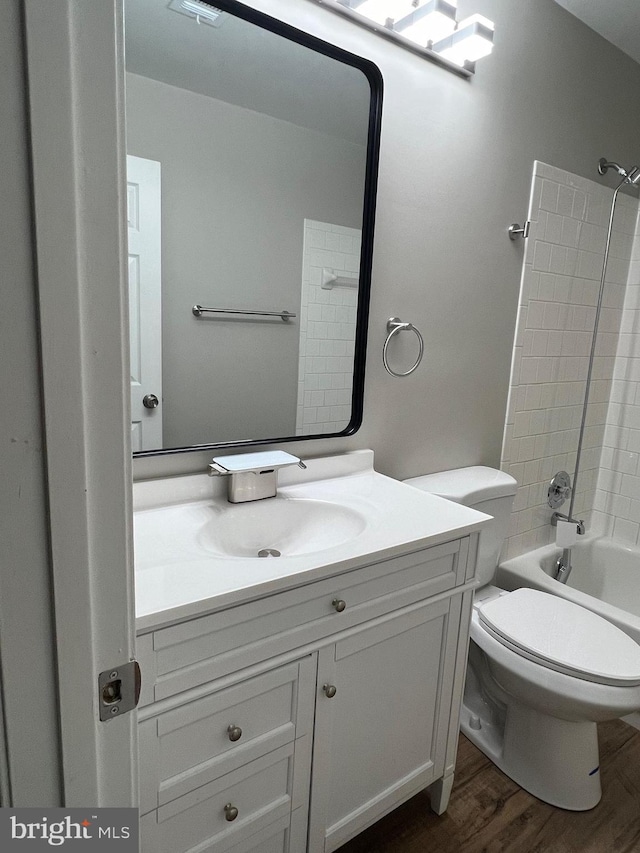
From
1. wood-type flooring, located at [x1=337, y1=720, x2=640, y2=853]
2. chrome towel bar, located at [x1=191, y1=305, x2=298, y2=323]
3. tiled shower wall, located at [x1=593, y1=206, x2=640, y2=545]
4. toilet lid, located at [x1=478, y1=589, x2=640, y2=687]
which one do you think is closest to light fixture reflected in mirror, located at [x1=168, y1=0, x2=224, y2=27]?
chrome towel bar, located at [x1=191, y1=305, x2=298, y2=323]

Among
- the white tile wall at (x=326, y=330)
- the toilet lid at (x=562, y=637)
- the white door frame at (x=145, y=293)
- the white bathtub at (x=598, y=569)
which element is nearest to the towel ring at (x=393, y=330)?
the white tile wall at (x=326, y=330)

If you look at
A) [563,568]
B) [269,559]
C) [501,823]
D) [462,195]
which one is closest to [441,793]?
[501,823]

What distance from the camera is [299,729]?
3.59 feet

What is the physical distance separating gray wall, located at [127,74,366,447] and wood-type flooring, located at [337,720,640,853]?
113 cm

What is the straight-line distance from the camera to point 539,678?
58.1 inches

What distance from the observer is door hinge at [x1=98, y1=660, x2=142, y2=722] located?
1.70 feet

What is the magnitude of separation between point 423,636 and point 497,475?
2.56ft

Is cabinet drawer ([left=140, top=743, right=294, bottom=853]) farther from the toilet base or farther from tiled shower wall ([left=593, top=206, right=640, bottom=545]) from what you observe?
tiled shower wall ([left=593, top=206, right=640, bottom=545])

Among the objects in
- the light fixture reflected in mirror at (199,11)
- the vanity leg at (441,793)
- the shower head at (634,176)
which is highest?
the light fixture reflected in mirror at (199,11)

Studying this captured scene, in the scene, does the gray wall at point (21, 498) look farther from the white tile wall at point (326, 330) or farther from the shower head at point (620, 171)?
the shower head at point (620, 171)

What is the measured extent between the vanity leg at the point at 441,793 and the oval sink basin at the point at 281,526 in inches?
30.5

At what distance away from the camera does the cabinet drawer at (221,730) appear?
0.91 m

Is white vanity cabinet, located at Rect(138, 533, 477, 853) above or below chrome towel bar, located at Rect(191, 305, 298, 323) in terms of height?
below

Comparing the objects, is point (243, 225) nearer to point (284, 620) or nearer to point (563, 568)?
point (284, 620)
